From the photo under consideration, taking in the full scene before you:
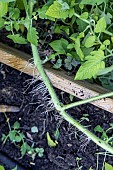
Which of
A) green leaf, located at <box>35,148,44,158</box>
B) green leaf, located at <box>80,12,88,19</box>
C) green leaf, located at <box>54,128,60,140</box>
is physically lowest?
green leaf, located at <box>35,148,44,158</box>

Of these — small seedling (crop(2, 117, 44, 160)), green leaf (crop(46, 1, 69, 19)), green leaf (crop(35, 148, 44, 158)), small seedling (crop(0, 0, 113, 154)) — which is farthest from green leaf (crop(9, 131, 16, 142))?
green leaf (crop(46, 1, 69, 19))

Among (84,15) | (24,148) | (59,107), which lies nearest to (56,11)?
(84,15)

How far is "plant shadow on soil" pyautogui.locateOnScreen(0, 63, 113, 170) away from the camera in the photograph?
1.87m

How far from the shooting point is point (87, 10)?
5.50 ft

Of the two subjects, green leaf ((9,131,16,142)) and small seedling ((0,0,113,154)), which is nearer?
small seedling ((0,0,113,154))

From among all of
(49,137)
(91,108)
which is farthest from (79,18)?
(49,137)

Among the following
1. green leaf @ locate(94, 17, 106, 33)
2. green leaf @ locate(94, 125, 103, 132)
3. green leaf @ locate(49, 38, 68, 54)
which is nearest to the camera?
green leaf @ locate(94, 17, 106, 33)

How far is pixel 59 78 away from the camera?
176cm

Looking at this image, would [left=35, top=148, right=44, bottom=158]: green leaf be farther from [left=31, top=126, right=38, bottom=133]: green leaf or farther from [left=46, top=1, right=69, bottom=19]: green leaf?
[left=46, top=1, right=69, bottom=19]: green leaf

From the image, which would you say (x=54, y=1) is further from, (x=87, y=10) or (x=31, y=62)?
(x=31, y=62)

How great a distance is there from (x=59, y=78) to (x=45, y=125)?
10.1 inches

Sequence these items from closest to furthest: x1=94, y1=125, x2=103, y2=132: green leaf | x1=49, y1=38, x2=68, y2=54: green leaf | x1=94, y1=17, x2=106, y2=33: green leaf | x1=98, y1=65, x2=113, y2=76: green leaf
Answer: x1=94, y1=17, x2=106, y2=33: green leaf, x1=98, y1=65, x2=113, y2=76: green leaf, x1=49, y1=38, x2=68, y2=54: green leaf, x1=94, y1=125, x2=103, y2=132: green leaf

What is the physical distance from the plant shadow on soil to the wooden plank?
4.0 inches

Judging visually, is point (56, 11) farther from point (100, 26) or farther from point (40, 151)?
point (40, 151)
